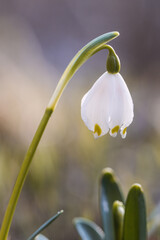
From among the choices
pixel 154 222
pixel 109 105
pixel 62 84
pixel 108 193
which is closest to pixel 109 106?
pixel 109 105

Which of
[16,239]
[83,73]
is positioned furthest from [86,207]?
[83,73]

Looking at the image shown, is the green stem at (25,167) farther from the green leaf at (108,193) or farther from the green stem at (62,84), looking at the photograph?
the green leaf at (108,193)

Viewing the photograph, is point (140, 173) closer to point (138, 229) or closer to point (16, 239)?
point (16, 239)

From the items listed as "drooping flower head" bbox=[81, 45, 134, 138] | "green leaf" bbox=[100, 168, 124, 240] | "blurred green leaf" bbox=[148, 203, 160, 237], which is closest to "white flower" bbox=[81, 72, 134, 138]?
"drooping flower head" bbox=[81, 45, 134, 138]

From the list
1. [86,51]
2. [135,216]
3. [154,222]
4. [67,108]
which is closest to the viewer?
[86,51]

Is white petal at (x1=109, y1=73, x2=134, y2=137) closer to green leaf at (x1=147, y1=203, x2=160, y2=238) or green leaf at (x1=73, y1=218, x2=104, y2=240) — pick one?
green leaf at (x1=73, y1=218, x2=104, y2=240)

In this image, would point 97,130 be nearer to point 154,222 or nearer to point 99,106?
point 99,106
